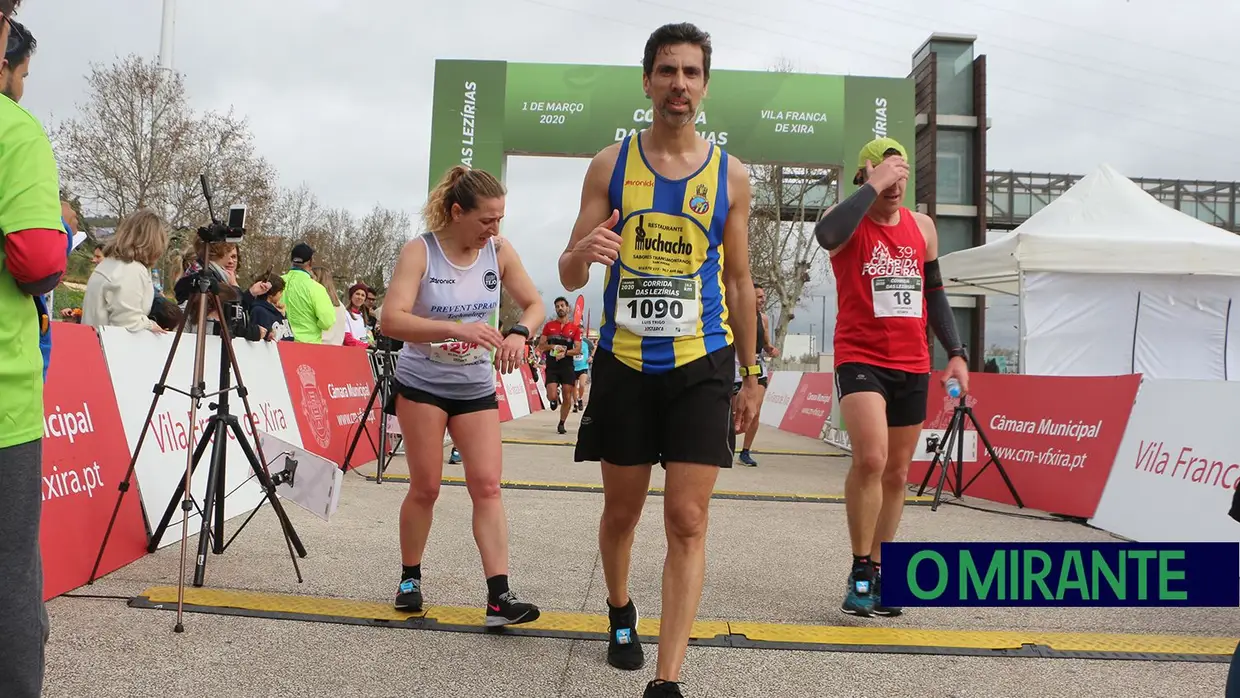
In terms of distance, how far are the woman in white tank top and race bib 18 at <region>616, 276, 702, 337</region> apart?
75 cm

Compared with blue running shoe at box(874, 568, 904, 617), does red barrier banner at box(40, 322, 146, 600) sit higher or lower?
higher

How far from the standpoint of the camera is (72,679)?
286 cm

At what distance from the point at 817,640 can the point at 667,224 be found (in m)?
1.84

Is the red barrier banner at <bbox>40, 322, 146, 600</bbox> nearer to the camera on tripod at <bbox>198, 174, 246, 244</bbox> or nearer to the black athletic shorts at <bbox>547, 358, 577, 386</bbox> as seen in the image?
the camera on tripod at <bbox>198, 174, 246, 244</bbox>

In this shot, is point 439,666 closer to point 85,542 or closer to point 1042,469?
point 85,542

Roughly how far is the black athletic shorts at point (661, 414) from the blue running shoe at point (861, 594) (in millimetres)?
1388

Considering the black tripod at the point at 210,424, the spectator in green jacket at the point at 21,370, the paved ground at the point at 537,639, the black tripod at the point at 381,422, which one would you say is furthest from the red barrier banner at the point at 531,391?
the spectator in green jacket at the point at 21,370

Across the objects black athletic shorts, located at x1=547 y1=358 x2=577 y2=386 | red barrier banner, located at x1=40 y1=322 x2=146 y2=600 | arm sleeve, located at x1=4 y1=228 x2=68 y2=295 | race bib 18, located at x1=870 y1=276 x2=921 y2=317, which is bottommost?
red barrier banner, located at x1=40 y1=322 x2=146 y2=600

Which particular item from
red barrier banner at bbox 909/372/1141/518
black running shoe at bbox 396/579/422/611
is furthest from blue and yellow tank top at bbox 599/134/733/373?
red barrier banner at bbox 909/372/1141/518

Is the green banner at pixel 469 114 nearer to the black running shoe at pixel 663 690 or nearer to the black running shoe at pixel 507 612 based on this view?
the black running shoe at pixel 507 612

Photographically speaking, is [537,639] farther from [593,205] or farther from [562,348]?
[562,348]

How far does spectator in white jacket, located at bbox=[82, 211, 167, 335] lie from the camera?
5.74m

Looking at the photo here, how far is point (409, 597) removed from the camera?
3.73 meters

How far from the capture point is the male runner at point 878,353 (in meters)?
3.98
